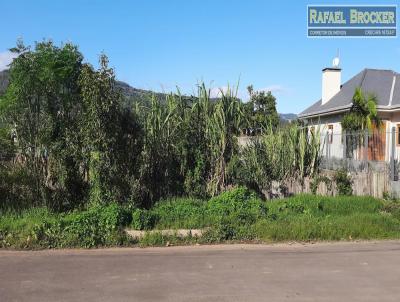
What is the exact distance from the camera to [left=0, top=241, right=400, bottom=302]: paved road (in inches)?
225

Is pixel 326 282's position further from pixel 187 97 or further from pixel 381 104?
pixel 381 104

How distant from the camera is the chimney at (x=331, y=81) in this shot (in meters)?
29.0

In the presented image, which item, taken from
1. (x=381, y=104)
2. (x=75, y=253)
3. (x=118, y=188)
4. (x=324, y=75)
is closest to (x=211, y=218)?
(x=118, y=188)

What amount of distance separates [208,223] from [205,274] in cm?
290

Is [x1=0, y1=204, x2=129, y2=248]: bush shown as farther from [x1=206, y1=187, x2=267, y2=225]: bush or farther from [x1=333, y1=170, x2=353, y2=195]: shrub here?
[x1=333, y1=170, x2=353, y2=195]: shrub

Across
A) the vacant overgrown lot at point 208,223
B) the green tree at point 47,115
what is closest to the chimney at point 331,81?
the vacant overgrown lot at point 208,223

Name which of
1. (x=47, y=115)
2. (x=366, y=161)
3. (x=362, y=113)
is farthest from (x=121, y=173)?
(x=362, y=113)

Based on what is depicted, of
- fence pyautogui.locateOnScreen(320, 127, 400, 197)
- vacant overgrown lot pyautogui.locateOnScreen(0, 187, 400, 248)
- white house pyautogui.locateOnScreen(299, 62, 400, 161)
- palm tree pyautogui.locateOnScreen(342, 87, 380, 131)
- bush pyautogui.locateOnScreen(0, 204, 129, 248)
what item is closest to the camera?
bush pyautogui.locateOnScreen(0, 204, 129, 248)

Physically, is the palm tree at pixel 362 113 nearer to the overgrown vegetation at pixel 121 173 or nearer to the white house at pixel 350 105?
the white house at pixel 350 105

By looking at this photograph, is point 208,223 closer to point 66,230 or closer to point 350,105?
point 66,230

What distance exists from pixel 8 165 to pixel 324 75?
2271cm

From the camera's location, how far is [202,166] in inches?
465

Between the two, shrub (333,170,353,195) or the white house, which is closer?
shrub (333,170,353,195)

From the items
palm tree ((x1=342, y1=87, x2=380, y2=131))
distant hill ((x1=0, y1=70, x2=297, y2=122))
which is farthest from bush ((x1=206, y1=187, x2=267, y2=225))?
palm tree ((x1=342, y1=87, x2=380, y2=131))
